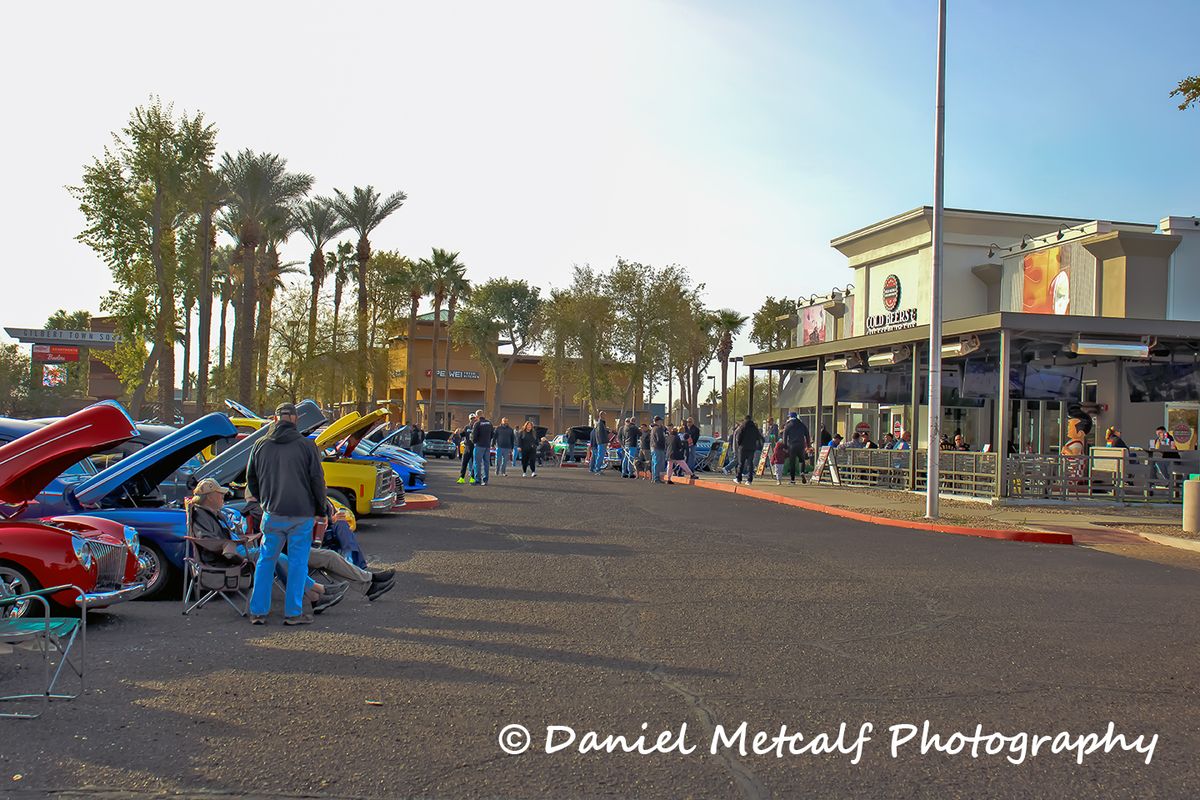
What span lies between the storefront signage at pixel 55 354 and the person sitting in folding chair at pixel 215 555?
2575 inches

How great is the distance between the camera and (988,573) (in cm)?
1228

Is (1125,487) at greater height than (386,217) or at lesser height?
lesser

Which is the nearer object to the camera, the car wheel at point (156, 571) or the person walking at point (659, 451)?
the car wheel at point (156, 571)

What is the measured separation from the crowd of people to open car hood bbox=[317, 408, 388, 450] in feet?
16.9

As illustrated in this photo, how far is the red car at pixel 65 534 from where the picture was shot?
7.77 m

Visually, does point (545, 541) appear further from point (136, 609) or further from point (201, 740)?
point (201, 740)

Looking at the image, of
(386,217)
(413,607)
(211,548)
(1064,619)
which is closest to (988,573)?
(1064,619)

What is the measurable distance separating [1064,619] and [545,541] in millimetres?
7225

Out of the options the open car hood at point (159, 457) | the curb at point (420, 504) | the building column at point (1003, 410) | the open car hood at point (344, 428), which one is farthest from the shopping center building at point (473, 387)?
the open car hood at point (159, 457)

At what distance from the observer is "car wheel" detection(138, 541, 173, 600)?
9.59m

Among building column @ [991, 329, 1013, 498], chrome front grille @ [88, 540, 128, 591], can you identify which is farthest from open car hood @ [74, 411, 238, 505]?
building column @ [991, 329, 1013, 498]

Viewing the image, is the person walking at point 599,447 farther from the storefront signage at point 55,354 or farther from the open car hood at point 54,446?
the storefront signage at point 55,354

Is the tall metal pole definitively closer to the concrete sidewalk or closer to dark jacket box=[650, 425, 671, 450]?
the concrete sidewalk

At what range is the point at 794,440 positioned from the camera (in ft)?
98.6
